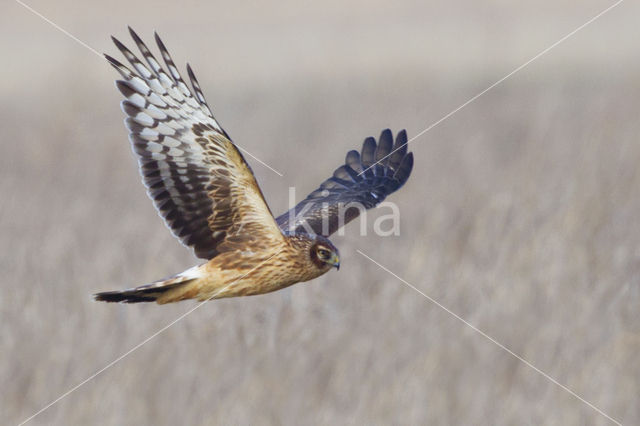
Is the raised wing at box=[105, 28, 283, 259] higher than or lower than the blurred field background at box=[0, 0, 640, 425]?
higher

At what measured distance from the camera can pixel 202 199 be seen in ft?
14.5

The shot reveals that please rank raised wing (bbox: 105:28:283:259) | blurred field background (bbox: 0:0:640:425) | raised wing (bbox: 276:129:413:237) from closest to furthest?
1. raised wing (bbox: 105:28:283:259)
2. raised wing (bbox: 276:129:413:237)
3. blurred field background (bbox: 0:0:640:425)

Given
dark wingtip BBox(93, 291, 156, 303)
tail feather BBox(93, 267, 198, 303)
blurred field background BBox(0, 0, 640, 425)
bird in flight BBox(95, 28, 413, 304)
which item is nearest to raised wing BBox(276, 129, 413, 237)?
blurred field background BBox(0, 0, 640, 425)

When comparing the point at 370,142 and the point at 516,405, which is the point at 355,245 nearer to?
the point at 370,142

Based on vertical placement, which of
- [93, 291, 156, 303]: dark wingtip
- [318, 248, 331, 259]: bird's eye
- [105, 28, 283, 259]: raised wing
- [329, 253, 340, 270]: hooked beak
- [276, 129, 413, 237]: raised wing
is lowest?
[276, 129, 413, 237]: raised wing

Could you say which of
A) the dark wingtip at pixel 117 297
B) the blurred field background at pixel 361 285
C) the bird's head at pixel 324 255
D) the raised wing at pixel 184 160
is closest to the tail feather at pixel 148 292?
the dark wingtip at pixel 117 297

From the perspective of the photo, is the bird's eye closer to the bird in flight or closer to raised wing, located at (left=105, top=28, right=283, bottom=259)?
the bird in flight

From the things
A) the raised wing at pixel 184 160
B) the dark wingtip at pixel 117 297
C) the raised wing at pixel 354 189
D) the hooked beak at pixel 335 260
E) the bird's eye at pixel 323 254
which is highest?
the raised wing at pixel 184 160

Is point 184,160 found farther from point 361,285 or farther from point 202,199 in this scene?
point 361,285

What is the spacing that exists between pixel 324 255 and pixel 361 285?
2.29m

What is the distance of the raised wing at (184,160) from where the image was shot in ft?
14.2

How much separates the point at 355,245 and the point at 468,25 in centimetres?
1130

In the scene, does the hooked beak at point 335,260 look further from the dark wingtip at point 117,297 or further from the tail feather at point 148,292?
the dark wingtip at point 117,297

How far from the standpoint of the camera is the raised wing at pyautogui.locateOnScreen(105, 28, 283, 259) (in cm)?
434
